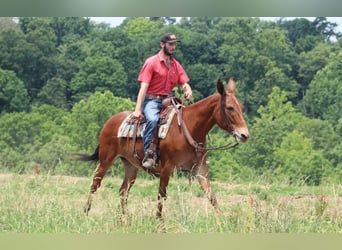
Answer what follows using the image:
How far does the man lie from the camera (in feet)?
22.3

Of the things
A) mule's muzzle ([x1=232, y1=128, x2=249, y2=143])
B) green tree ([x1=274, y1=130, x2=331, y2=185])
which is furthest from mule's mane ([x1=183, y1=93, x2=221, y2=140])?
green tree ([x1=274, y1=130, x2=331, y2=185])

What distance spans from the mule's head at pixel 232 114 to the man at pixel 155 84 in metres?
0.38

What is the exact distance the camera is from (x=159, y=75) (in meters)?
6.93

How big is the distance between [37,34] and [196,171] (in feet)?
78.6

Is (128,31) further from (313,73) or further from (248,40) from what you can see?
(313,73)

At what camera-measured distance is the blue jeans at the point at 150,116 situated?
6785 mm

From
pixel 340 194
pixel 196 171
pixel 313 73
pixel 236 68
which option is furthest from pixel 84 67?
pixel 196 171

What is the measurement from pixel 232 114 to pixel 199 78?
19.5m

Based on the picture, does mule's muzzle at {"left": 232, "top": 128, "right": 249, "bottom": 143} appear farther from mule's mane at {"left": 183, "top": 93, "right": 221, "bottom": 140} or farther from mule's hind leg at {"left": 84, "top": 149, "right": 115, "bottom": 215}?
mule's hind leg at {"left": 84, "top": 149, "right": 115, "bottom": 215}

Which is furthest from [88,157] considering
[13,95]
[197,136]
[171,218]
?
[13,95]

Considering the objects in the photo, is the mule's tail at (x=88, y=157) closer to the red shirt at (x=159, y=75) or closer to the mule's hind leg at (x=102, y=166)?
the mule's hind leg at (x=102, y=166)

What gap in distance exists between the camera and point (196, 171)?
6762mm

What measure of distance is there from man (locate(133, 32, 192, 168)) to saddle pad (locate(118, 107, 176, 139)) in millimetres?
72

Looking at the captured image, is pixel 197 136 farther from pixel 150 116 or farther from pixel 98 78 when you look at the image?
pixel 98 78
